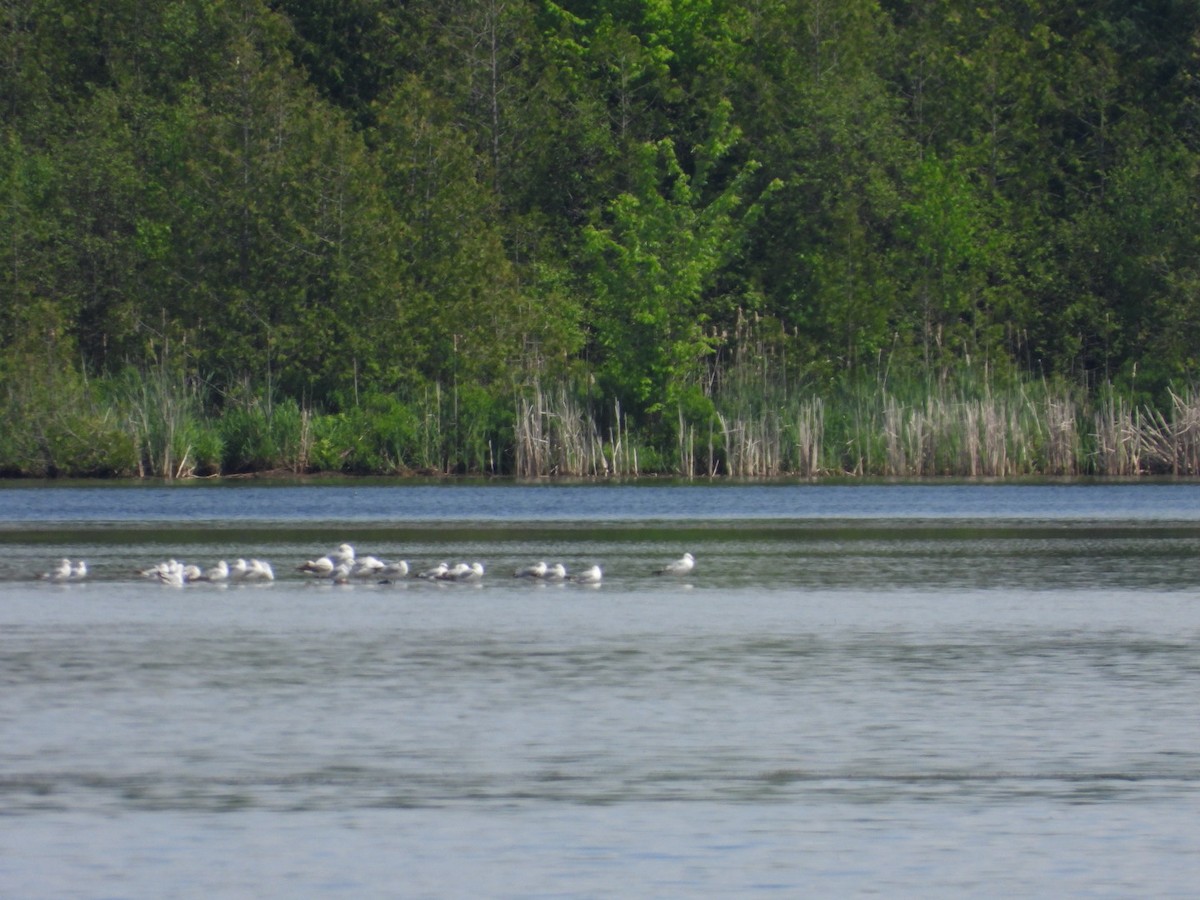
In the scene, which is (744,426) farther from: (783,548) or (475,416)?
(783,548)

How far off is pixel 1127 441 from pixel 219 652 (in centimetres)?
3369

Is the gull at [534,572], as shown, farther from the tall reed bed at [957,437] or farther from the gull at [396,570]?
the tall reed bed at [957,437]

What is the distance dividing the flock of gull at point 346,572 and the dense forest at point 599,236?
2332cm

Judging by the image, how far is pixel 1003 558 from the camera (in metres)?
31.0

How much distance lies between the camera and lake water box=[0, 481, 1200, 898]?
11367mm

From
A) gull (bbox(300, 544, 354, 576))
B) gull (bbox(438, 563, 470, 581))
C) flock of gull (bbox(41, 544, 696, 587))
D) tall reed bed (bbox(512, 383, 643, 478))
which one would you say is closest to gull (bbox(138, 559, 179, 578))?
flock of gull (bbox(41, 544, 696, 587))

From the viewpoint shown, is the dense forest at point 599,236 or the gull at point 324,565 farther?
the dense forest at point 599,236

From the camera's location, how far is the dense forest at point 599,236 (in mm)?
53812

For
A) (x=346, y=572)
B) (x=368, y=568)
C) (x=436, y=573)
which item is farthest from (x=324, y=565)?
(x=436, y=573)

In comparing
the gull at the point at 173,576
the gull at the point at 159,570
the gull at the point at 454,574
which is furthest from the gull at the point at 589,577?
the gull at the point at 159,570

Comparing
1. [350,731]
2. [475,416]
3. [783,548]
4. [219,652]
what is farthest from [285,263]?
[350,731]

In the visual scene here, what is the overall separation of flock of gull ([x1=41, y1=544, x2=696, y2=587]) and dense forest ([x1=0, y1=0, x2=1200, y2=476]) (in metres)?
23.3

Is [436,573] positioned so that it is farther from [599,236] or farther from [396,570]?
[599,236]

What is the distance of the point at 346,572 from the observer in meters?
27.9
